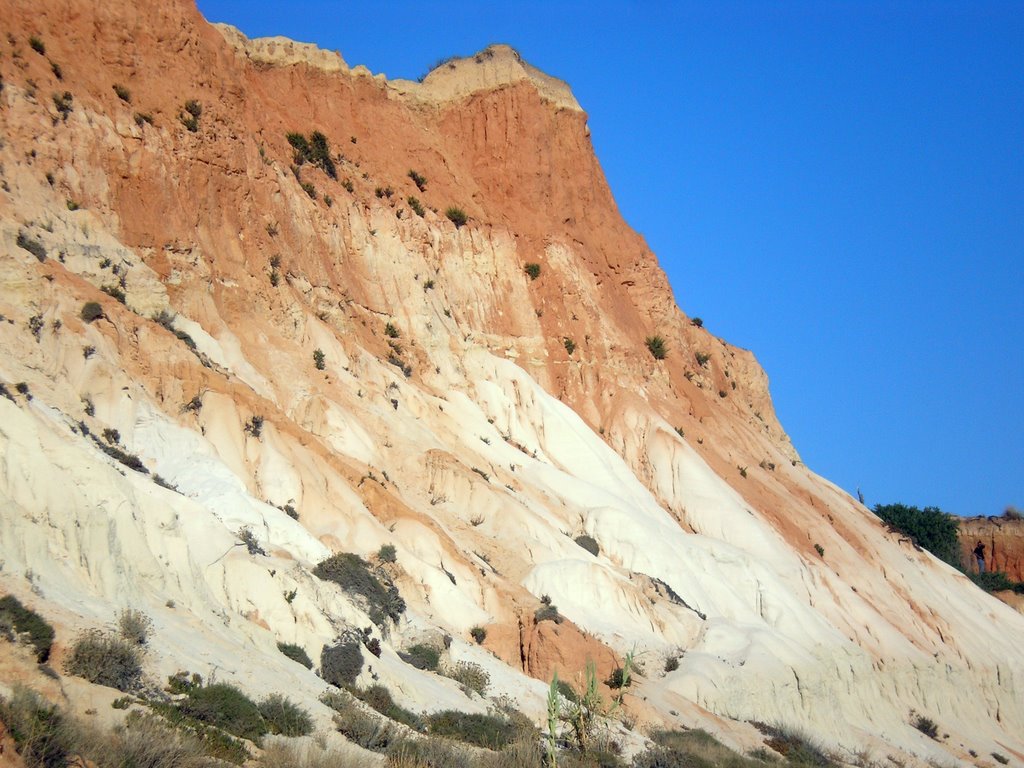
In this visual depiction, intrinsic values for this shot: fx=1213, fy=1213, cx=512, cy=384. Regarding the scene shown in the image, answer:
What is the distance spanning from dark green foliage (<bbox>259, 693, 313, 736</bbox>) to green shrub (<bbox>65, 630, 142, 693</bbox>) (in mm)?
1755

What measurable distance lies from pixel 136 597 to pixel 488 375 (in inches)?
914

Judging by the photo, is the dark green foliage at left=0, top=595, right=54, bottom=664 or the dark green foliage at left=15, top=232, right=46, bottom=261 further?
the dark green foliage at left=15, top=232, right=46, bottom=261

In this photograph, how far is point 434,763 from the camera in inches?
593

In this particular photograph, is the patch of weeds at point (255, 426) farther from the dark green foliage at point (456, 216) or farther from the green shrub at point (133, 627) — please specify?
the dark green foliage at point (456, 216)

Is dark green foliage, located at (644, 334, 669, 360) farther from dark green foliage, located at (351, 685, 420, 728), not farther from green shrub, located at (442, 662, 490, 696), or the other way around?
dark green foliage, located at (351, 685, 420, 728)

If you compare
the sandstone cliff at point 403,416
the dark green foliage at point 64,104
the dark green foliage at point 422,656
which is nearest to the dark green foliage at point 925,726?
the sandstone cliff at point 403,416

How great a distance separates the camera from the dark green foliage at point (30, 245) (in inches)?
1017

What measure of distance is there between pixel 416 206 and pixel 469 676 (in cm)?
2329

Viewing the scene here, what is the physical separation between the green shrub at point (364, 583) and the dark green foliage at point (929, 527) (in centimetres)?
4724

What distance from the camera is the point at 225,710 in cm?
1448

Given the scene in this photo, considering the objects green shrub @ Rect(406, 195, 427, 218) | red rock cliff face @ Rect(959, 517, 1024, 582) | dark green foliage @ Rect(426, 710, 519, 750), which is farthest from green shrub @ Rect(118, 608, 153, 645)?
red rock cliff face @ Rect(959, 517, 1024, 582)

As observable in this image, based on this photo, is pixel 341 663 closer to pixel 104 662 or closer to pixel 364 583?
pixel 364 583

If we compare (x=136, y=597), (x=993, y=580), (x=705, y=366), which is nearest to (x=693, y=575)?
(x=705, y=366)

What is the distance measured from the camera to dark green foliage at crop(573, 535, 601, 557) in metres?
33.6
